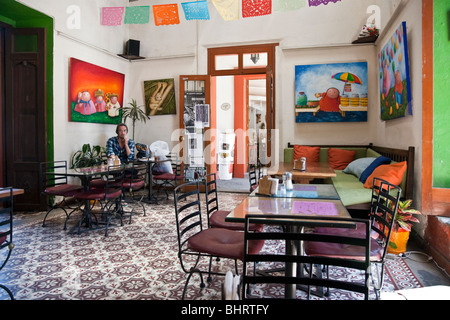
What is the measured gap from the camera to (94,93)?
6.40 metres

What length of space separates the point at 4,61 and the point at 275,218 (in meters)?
5.90

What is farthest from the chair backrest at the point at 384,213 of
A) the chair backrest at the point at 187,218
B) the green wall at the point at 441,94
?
the chair backrest at the point at 187,218

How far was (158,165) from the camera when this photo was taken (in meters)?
6.55

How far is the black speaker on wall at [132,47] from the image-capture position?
7.30m

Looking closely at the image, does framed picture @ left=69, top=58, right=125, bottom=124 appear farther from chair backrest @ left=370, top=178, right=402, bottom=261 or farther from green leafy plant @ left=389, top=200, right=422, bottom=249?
green leafy plant @ left=389, top=200, right=422, bottom=249

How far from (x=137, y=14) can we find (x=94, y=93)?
1.83m

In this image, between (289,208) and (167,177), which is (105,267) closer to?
(289,208)

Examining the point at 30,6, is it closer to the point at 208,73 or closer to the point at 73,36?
the point at 73,36

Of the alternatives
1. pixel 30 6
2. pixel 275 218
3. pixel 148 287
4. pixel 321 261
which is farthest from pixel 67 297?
pixel 30 6

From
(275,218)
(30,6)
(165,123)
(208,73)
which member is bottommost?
(275,218)

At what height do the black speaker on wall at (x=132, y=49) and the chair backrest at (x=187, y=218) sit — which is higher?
the black speaker on wall at (x=132, y=49)

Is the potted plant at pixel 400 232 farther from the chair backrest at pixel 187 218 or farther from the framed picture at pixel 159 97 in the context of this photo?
the framed picture at pixel 159 97

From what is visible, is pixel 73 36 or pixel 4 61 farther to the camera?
pixel 73 36

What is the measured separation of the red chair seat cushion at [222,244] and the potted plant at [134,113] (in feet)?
17.5
